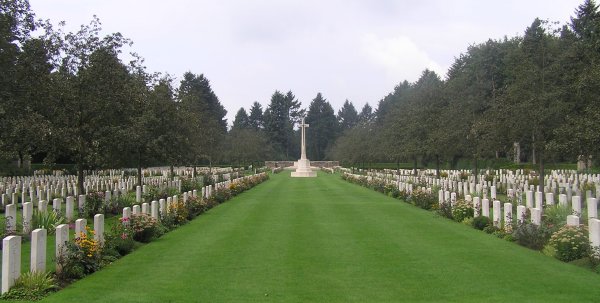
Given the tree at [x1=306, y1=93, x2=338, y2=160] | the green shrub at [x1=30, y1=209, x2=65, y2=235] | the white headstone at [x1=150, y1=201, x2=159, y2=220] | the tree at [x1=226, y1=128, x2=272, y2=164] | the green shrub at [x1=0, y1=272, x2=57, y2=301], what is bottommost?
the green shrub at [x1=0, y1=272, x2=57, y2=301]

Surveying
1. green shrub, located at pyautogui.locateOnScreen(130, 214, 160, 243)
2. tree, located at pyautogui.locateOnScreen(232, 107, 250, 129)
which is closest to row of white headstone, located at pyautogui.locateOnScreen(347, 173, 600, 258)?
green shrub, located at pyautogui.locateOnScreen(130, 214, 160, 243)

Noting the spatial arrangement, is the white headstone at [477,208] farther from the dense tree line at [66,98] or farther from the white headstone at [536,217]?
the dense tree line at [66,98]

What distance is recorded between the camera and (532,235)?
11.5 m

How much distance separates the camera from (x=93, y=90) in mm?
18719

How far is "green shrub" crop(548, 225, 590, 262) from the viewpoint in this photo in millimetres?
9770

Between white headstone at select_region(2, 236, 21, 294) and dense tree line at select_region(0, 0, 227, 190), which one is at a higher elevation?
dense tree line at select_region(0, 0, 227, 190)

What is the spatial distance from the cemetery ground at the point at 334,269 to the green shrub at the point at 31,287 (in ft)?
0.85

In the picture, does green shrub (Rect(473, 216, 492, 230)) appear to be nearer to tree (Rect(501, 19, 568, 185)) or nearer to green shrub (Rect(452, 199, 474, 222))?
green shrub (Rect(452, 199, 474, 222))

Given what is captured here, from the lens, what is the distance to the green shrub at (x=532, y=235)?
36.9 feet

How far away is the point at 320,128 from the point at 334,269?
111 meters

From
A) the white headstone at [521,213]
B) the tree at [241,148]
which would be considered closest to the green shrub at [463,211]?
the white headstone at [521,213]

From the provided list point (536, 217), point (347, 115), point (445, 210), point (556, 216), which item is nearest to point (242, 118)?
point (347, 115)

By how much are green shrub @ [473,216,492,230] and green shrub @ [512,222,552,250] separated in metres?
2.19

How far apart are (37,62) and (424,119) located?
931 inches
